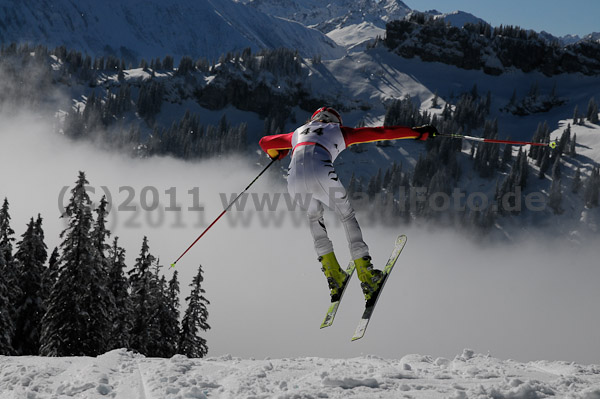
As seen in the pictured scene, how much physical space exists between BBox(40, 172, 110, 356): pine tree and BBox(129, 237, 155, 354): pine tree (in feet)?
18.0

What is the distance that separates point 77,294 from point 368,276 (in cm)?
1829

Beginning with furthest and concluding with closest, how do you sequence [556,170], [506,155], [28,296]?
[506,155]
[556,170]
[28,296]

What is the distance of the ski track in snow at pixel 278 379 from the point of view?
24.1 ft

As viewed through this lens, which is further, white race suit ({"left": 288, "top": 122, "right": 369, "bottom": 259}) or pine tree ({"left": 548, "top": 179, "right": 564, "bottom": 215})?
pine tree ({"left": 548, "top": 179, "right": 564, "bottom": 215})

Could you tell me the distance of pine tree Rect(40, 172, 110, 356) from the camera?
23.6 meters

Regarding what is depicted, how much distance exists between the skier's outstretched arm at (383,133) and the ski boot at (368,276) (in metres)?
2.07

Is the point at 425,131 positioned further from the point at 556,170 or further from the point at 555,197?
the point at 556,170

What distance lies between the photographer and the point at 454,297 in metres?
187

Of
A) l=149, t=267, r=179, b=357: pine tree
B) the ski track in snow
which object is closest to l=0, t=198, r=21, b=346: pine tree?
l=149, t=267, r=179, b=357: pine tree

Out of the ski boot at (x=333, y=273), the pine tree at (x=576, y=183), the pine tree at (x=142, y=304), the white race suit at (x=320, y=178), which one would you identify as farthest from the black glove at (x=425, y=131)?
the pine tree at (x=576, y=183)

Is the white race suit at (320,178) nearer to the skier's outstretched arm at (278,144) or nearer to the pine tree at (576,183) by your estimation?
the skier's outstretched arm at (278,144)

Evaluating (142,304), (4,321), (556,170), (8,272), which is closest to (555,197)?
(556,170)

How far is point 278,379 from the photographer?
797 cm

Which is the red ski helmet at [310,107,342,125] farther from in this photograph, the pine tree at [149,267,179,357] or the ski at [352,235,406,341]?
the pine tree at [149,267,179,357]
